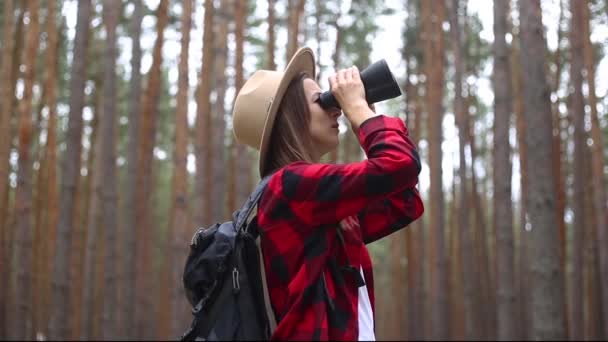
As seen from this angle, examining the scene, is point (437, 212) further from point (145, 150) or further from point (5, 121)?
point (5, 121)

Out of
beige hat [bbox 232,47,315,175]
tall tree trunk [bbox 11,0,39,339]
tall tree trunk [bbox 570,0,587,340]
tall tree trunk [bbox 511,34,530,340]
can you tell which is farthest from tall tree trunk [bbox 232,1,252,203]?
beige hat [bbox 232,47,315,175]

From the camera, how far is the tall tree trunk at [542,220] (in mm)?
4301

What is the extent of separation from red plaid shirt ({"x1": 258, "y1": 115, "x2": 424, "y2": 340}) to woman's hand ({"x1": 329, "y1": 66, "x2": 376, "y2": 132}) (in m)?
0.03

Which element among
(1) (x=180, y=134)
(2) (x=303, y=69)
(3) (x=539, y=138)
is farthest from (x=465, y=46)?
(2) (x=303, y=69)

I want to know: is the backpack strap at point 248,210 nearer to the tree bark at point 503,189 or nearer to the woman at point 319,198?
the woman at point 319,198

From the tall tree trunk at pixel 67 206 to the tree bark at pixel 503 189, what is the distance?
4057 millimetres

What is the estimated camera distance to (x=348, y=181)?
145 cm

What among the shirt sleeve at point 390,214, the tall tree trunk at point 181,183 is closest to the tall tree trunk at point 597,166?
the tall tree trunk at point 181,183

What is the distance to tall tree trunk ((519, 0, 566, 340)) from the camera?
4301 millimetres

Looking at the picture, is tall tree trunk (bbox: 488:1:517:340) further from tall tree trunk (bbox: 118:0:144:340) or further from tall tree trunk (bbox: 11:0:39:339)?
tall tree trunk (bbox: 11:0:39:339)

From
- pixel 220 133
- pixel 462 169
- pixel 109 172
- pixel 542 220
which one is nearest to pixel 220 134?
pixel 220 133

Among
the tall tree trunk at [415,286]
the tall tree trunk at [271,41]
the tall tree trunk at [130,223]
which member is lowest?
the tall tree trunk at [415,286]

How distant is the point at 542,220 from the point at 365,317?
3120mm

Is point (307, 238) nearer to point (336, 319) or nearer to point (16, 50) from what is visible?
point (336, 319)
